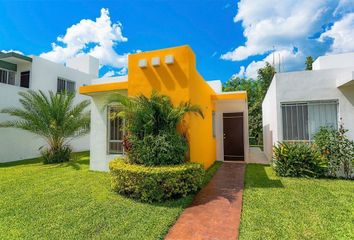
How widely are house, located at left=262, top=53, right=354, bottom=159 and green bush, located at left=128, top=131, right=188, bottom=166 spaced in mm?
5368

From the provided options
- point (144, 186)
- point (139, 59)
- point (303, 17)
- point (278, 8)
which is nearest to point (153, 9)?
point (139, 59)

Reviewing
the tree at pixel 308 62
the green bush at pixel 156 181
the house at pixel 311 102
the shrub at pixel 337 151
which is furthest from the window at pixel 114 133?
the tree at pixel 308 62

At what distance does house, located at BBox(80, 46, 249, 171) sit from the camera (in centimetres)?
759

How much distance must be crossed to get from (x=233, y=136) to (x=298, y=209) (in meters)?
9.71

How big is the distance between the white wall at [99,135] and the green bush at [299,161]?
7.60 metres

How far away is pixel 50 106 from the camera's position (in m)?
13.4

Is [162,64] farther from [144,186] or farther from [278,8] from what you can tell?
[278,8]

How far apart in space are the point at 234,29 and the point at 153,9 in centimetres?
1014

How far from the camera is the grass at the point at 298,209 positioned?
13.7 ft

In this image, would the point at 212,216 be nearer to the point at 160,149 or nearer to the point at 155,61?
the point at 160,149

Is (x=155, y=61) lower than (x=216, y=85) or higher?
lower

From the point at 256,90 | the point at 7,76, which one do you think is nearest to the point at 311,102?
the point at 7,76

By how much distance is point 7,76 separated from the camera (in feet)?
57.8

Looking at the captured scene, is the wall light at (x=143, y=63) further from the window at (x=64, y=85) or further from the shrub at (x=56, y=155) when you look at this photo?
the window at (x=64, y=85)
